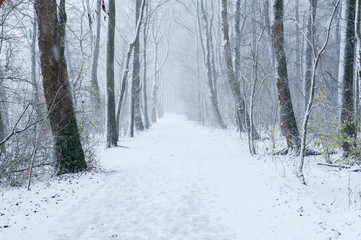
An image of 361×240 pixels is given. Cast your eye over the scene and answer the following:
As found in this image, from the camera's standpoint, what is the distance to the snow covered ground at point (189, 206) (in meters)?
3.37

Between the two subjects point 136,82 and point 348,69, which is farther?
point 136,82

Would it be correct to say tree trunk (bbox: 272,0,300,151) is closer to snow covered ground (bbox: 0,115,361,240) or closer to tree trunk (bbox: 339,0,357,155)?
snow covered ground (bbox: 0,115,361,240)

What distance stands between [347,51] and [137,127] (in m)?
15.3

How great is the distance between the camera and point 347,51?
6.39 meters

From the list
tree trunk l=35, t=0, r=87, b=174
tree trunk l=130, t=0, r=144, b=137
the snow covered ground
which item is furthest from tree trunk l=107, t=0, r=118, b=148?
tree trunk l=35, t=0, r=87, b=174

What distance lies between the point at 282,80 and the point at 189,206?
16.7 ft

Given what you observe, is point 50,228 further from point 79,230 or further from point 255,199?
point 255,199

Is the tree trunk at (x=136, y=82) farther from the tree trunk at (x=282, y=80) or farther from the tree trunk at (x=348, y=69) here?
the tree trunk at (x=348, y=69)

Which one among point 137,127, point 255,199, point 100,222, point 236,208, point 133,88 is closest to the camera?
point 100,222

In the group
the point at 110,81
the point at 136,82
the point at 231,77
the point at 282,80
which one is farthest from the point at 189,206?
the point at 136,82

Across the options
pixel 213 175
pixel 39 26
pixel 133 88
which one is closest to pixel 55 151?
pixel 39 26

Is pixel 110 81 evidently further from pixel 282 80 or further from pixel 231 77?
pixel 282 80

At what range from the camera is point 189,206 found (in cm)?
432

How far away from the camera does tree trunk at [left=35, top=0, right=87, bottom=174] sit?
5672mm
